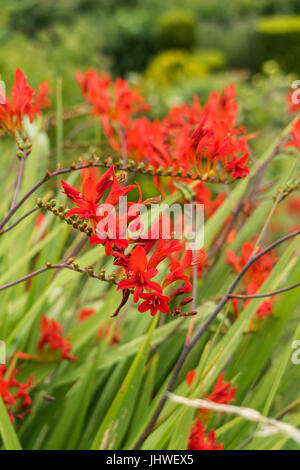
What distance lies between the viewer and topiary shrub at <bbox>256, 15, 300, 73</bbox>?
9.59 metres

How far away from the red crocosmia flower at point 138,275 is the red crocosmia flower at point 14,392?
394 millimetres

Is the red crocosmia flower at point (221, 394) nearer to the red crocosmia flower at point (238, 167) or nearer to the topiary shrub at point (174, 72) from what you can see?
the red crocosmia flower at point (238, 167)

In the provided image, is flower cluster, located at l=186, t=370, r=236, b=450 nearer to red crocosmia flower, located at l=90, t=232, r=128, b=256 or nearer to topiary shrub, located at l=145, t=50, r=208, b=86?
red crocosmia flower, located at l=90, t=232, r=128, b=256

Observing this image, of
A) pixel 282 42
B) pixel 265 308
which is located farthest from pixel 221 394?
pixel 282 42

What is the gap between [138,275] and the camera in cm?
61

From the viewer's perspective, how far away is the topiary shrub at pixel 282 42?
9.59 m

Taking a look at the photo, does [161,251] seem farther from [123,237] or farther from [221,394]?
[221,394]

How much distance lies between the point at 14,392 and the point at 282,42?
31.9ft

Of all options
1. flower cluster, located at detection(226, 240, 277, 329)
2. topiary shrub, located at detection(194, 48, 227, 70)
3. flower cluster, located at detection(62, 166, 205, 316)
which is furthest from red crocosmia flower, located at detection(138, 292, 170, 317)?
topiary shrub, located at detection(194, 48, 227, 70)

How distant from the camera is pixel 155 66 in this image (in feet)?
29.3

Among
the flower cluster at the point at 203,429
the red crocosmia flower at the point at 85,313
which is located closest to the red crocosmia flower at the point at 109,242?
the flower cluster at the point at 203,429

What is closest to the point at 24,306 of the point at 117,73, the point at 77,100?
the point at 77,100

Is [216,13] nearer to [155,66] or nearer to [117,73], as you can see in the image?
[117,73]
